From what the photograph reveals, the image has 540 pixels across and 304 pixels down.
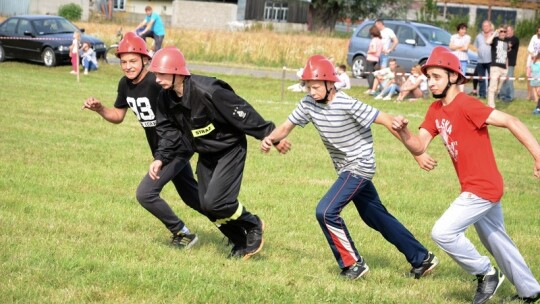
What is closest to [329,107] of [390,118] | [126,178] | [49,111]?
[390,118]

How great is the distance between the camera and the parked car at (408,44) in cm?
2886

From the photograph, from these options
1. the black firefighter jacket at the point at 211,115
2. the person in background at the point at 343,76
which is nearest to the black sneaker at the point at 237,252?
the black firefighter jacket at the point at 211,115

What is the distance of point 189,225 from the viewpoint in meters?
9.67

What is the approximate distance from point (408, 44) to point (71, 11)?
4433cm

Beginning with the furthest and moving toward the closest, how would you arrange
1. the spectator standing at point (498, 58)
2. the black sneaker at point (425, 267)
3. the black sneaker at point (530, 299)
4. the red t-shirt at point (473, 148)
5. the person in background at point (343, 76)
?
the person in background at point (343, 76)
the spectator standing at point (498, 58)
the black sneaker at point (425, 267)
the black sneaker at point (530, 299)
the red t-shirt at point (473, 148)

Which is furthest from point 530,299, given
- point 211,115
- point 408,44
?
point 408,44

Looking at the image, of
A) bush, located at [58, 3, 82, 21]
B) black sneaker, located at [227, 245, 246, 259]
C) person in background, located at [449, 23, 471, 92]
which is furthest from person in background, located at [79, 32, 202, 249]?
bush, located at [58, 3, 82, 21]

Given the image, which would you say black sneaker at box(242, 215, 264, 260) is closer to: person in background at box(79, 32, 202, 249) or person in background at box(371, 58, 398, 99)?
person in background at box(79, 32, 202, 249)

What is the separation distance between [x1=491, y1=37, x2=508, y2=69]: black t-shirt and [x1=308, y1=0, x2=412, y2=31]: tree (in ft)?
143

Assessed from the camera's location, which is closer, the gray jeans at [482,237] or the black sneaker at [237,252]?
the gray jeans at [482,237]

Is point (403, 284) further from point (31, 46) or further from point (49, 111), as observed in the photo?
point (31, 46)

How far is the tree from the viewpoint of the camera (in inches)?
2717

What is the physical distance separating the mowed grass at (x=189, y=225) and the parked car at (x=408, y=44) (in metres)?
10.5

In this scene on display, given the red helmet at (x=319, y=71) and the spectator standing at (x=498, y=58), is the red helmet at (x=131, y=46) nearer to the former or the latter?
the red helmet at (x=319, y=71)
